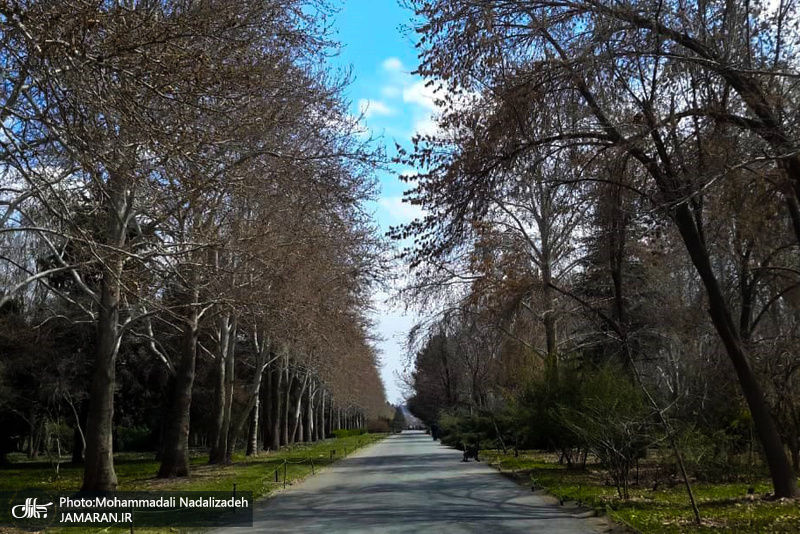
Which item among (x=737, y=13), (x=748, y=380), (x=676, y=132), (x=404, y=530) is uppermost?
(x=737, y=13)

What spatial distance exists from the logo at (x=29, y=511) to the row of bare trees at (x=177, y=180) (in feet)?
9.13

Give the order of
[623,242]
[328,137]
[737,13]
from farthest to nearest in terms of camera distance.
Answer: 1. [623,242]
2. [328,137]
3. [737,13]

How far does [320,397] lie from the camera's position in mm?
86250

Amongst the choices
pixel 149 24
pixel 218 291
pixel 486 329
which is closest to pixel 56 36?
pixel 149 24

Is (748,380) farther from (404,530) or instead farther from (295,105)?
(295,105)

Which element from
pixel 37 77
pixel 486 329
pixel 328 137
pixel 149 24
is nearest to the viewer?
pixel 149 24

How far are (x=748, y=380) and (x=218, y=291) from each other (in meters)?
11.9

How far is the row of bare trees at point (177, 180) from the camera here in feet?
26.7

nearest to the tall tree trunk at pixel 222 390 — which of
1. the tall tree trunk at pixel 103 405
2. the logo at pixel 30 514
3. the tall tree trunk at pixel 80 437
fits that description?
the tall tree trunk at pixel 103 405

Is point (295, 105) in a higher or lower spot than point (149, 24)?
higher

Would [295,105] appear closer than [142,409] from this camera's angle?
Yes

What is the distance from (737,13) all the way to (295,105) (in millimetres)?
8482

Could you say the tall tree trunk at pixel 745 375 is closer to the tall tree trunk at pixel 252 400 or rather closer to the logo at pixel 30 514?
the logo at pixel 30 514

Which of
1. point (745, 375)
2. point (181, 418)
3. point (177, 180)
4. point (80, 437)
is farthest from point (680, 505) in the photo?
point (80, 437)
